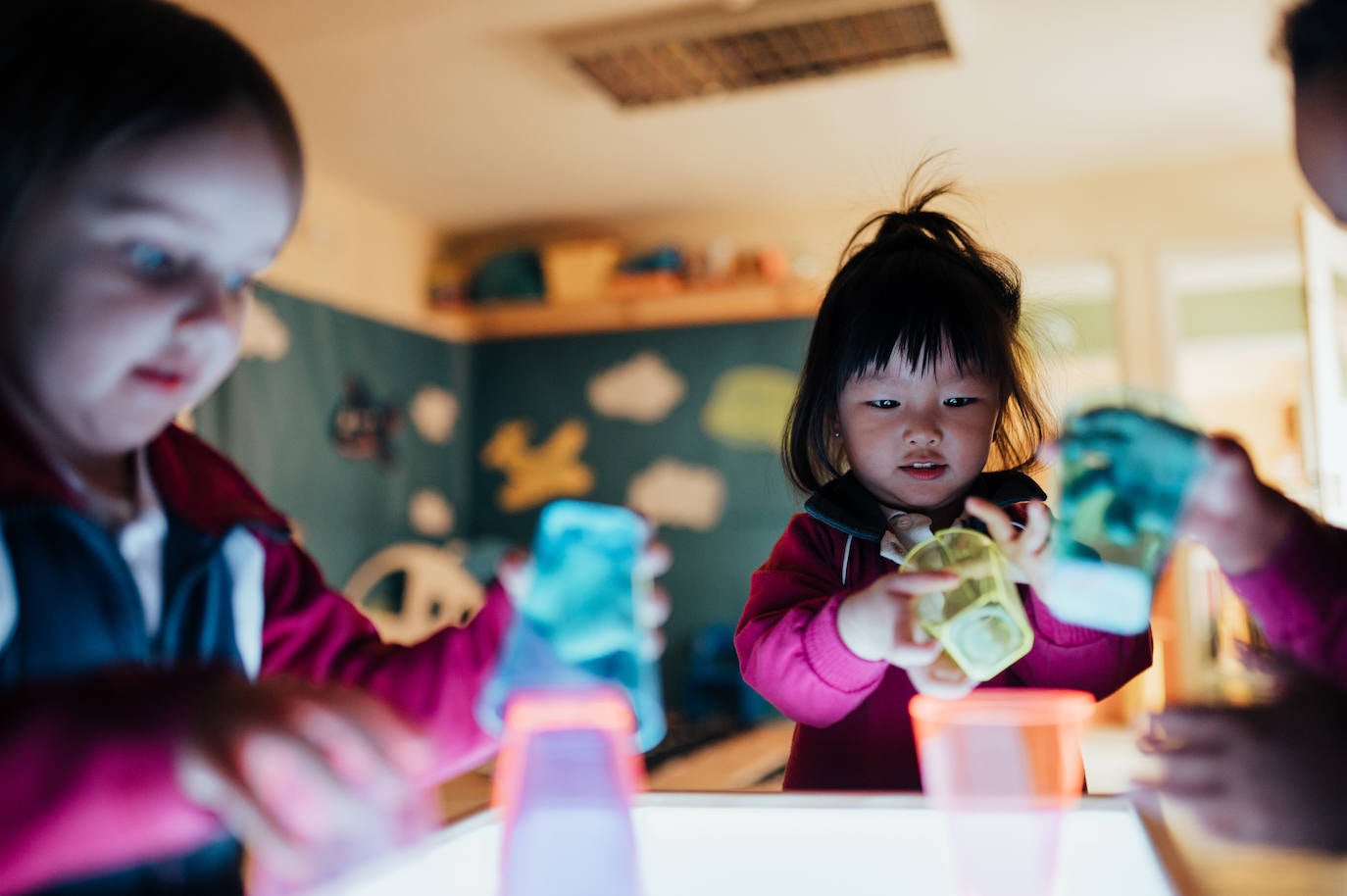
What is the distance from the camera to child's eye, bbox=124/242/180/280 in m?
0.47

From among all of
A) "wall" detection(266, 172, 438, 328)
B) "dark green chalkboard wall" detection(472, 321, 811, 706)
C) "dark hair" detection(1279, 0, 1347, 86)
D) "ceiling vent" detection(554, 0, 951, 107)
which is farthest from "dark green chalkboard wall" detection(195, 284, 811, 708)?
"dark hair" detection(1279, 0, 1347, 86)

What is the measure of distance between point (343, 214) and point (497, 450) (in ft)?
3.15

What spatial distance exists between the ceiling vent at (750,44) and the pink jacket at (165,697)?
181cm

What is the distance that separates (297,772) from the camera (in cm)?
35

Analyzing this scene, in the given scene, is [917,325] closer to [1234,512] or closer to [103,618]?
[1234,512]

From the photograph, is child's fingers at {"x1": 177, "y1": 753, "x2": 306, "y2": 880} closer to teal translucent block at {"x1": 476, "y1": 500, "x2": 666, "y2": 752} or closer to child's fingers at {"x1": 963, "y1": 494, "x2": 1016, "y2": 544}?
teal translucent block at {"x1": 476, "y1": 500, "x2": 666, "y2": 752}

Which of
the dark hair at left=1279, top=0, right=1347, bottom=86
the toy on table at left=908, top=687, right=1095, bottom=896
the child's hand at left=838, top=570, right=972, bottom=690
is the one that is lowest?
the toy on table at left=908, top=687, right=1095, bottom=896

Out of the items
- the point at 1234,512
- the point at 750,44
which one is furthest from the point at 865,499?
the point at 750,44

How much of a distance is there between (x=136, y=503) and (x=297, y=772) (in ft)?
0.87

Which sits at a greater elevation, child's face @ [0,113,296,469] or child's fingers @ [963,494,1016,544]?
child's face @ [0,113,296,469]

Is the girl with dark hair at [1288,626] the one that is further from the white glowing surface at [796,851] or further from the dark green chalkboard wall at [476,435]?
the dark green chalkboard wall at [476,435]

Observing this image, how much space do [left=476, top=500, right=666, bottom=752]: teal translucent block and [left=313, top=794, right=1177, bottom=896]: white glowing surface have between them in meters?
0.07

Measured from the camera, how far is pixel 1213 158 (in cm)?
307

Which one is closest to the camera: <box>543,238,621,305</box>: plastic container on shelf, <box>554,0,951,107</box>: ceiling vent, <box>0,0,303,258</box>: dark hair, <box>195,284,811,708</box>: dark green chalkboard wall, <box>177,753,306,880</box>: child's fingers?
<box>177,753,306,880</box>: child's fingers
